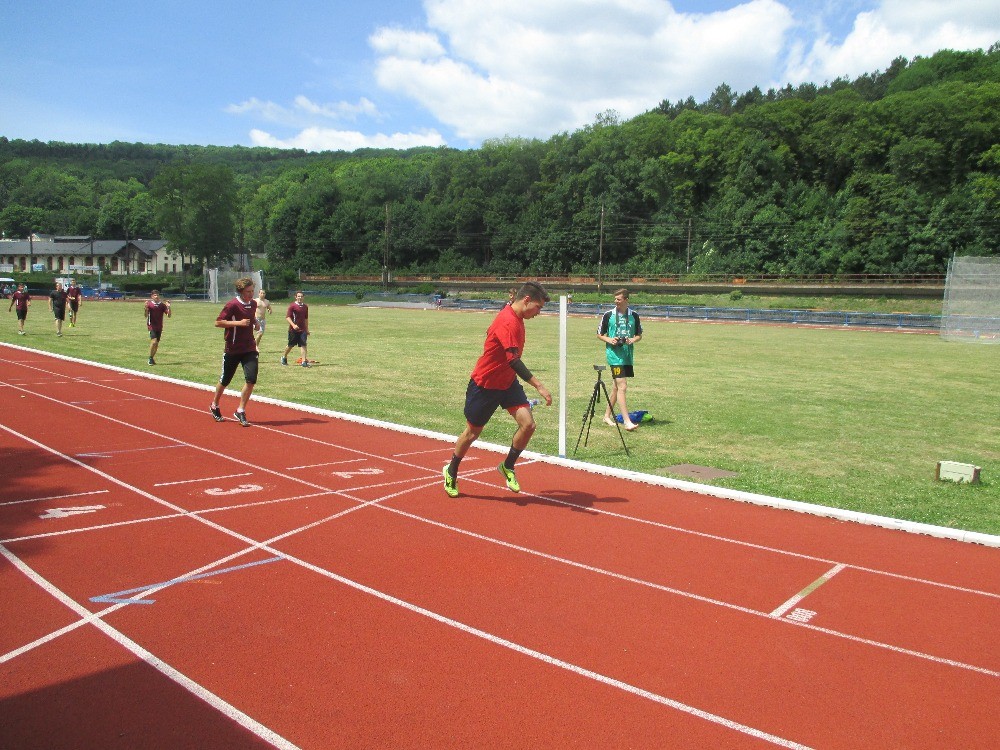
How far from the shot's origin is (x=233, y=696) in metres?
4.17

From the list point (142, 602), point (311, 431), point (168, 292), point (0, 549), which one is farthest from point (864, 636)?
point (168, 292)

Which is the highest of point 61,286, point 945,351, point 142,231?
point 142,231

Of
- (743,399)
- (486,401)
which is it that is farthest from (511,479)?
(743,399)

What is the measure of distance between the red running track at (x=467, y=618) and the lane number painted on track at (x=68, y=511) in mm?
36

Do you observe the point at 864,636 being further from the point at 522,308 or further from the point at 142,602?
the point at 142,602

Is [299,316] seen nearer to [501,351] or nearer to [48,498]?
[48,498]

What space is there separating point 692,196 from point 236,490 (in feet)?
288

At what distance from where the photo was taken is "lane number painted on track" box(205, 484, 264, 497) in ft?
26.8

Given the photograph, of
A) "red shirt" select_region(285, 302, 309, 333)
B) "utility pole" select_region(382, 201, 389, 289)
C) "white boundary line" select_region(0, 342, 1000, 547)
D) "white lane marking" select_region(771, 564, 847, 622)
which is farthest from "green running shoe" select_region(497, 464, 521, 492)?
"utility pole" select_region(382, 201, 389, 289)

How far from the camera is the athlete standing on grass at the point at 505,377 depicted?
744 centimetres

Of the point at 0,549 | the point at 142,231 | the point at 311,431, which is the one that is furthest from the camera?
the point at 142,231

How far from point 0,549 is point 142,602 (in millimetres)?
1862

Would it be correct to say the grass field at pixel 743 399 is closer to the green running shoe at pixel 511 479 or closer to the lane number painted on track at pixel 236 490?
the green running shoe at pixel 511 479

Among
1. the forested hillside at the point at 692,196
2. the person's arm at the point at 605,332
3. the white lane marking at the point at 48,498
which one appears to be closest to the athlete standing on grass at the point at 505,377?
the white lane marking at the point at 48,498
